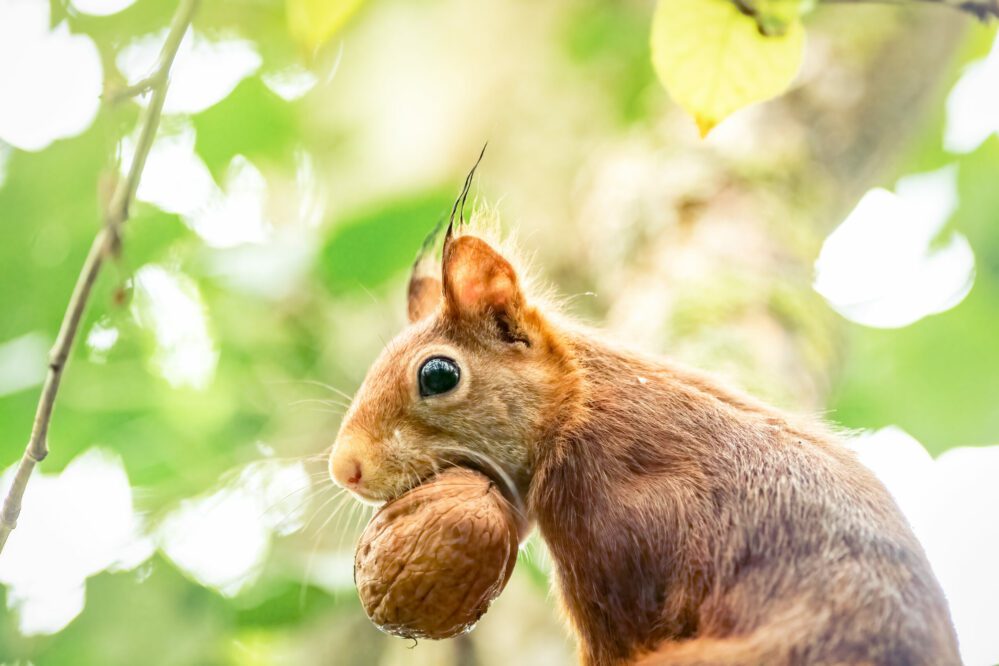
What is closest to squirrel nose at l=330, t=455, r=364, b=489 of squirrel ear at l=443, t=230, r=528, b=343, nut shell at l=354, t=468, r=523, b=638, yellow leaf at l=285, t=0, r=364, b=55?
nut shell at l=354, t=468, r=523, b=638

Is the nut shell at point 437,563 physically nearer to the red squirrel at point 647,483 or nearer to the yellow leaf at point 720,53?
the red squirrel at point 647,483

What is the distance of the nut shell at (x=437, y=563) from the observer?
1.40m

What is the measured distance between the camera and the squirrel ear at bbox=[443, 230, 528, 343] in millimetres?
1652

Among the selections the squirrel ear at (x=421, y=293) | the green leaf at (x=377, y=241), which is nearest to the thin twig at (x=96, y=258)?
the squirrel ear at (x=421, y=293)

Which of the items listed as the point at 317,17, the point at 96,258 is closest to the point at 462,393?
the point at 317,17

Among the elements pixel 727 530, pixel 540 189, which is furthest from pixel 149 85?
pixel 540 189

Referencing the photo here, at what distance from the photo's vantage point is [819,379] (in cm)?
239

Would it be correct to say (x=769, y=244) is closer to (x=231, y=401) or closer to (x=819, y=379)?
(x=819, y=379)

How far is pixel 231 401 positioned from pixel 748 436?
1819 millimetres

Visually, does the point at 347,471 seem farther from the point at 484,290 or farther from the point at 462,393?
the point at 484,290

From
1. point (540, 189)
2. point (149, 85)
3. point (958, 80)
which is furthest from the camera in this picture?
point (958, 80)

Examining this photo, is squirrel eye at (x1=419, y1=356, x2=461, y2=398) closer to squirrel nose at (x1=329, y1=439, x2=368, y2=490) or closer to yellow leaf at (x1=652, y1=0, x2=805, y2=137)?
squirrel nose at (x1=329, y1=439, x2=368, y2=490)

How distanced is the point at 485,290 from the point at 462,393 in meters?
0.19

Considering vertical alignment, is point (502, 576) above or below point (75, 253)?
above
